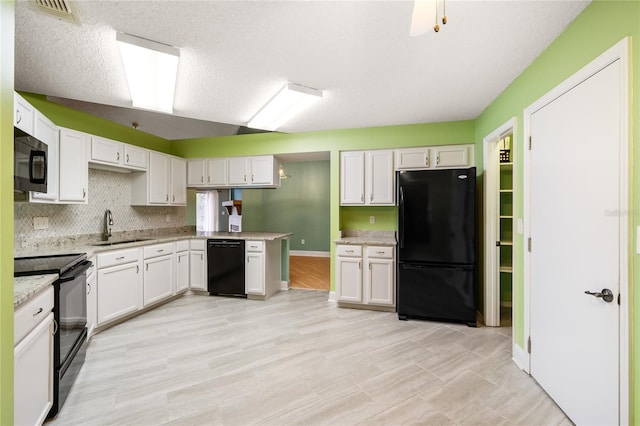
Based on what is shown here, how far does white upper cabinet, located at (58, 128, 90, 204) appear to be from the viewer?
9.33 ft

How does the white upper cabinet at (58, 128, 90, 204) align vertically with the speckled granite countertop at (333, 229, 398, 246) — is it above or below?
above

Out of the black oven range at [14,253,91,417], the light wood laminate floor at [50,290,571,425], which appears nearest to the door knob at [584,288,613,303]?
the light wood laminate floor at [50,290,571,425]

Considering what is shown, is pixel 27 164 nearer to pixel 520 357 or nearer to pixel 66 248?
pixel 66 248

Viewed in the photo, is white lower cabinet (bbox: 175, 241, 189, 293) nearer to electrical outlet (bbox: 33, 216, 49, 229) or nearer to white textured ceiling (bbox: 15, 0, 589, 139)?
electrical outlet (bbox: 33, 216, 49, 229)

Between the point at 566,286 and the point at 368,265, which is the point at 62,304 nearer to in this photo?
the point at 368,265

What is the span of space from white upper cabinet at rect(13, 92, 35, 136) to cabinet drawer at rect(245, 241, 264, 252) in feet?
8.41

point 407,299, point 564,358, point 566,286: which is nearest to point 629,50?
point 566,286

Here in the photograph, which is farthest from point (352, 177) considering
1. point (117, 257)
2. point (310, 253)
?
point (310, 253)

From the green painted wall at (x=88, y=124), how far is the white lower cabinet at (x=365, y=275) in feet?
11.2

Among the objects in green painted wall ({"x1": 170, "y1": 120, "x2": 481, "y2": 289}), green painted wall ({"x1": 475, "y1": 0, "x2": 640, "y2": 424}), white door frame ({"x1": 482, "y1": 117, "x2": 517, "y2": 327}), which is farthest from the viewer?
green painted wall ({"x1": 170, "y1": 120, "x2": 481, "y2": 289})

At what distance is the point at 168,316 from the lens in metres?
3.44

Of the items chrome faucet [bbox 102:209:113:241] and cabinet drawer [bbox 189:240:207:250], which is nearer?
chrome faucet [bbox 102:209:113:241]

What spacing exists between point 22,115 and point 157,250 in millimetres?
2022

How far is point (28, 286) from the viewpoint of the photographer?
1.47 metres
